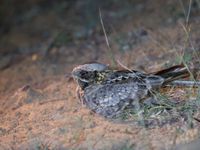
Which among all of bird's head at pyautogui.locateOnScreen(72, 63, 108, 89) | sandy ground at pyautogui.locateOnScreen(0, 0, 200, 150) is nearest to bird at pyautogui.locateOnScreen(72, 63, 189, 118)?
bird's head at pyautogui.locateOnScreen(72, 63, 108, 89)

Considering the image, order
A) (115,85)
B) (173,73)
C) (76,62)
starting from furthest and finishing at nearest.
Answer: (76,62) → (173,73) → (115,85)

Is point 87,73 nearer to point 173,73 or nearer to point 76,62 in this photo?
point 173,73

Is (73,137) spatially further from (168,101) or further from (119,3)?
(119,3)

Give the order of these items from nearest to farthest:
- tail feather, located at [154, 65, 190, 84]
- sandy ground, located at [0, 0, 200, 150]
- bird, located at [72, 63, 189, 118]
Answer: sandy ground, located at [0, 0, 200, 150] < bird, located at [72, 63, 189, 118] < tail feather, located at [154, 65, 190, 84]

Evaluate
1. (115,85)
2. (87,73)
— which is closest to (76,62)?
(87,73)

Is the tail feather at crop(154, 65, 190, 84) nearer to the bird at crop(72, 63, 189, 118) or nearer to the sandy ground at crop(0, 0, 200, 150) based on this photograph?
the bird at crop(72, 63, 189, 118)

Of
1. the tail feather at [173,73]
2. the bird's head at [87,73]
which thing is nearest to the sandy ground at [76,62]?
the tail feather at [173,73]

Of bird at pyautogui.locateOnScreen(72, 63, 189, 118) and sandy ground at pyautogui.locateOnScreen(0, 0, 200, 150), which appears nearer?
sandy ground at pyautogui.locateOnScreen(0, 0, 200, 150)

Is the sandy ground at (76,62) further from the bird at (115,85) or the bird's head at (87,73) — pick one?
the bird's head at (87,73)
